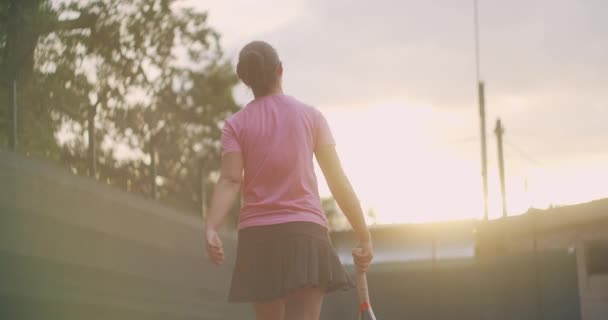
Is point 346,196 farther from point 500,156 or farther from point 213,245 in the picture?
point 500,156

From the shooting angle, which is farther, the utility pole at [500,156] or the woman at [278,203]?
the utility pole at [500,156]

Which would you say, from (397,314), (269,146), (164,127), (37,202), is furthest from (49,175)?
(164,127)

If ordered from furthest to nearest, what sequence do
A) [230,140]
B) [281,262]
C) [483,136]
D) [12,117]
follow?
[483,136], [12,117], [230,140], [281,262]

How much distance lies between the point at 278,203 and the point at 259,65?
51cm

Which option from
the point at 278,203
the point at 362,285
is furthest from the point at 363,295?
the point at 278,203

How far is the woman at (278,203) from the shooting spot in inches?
147

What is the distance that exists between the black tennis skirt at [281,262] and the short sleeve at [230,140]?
0.29 m

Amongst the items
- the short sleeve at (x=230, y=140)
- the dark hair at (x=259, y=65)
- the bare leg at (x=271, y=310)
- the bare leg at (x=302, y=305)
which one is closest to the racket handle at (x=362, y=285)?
the bare leg at (x=302, y=305)

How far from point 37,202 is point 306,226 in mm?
3735

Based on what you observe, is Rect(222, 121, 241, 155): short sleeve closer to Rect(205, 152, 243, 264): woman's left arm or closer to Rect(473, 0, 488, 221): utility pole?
Rect(205, 152, 243, 264): woman's left arm

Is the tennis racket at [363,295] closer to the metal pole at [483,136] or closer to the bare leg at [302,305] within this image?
the bare leg at [302,305]

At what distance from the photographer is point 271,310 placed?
12.4 ft

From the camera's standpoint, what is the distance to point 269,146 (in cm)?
378

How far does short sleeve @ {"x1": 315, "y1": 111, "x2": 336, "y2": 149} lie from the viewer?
3869 mm
